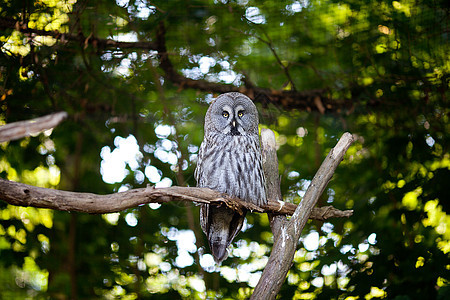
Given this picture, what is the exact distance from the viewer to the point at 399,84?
3232 millimetres

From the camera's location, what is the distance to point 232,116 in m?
2.58

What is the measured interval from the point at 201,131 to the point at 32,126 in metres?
2.47

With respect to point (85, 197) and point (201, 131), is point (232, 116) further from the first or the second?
point (85, 197)

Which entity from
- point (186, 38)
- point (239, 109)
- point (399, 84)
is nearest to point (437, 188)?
point (399, 84)

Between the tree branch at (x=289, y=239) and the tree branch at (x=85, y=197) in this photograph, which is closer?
the tree branch at (x=85, y=197)

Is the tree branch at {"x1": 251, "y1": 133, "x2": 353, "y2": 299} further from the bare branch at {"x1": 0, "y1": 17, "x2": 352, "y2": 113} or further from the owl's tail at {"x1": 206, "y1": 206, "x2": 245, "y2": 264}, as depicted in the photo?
the bare branch at {"x1": 0, "y1": 17, "x2": 352, "y2": 113}

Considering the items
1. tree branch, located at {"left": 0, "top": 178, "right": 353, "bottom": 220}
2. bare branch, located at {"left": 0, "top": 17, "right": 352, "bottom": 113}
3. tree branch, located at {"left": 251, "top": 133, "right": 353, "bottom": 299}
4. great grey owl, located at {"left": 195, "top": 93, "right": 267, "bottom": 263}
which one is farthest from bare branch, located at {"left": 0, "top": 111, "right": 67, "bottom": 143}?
bare branch, located at {"left": 0, "top": 17, "right": 352, "bottom": 113}

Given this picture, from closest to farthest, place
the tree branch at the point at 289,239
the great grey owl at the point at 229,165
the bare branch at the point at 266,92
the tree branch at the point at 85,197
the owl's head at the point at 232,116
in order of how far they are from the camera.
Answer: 1. the tree branch at the point at 85,197
2. the tree branch at the point at 289,239
3. the great grey owl at the point at 229,165
4. the owl's head at the point at 232,116
5. the bare branch at the point at 266,92

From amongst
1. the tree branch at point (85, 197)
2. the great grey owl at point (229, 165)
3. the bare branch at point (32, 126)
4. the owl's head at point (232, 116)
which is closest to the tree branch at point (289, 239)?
the great grey owl at point (229, 165)

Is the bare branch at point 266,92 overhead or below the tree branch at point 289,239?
below

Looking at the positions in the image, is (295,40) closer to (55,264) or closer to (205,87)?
(205,87)

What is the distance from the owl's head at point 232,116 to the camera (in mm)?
2557

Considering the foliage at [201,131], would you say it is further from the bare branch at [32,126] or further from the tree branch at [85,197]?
the bare branch at [32,126]

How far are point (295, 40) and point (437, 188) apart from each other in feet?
4.80
